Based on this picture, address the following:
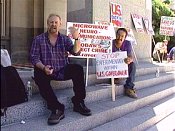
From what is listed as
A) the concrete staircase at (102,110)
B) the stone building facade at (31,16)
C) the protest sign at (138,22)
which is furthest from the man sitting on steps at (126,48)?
the protest sign at (138,22)

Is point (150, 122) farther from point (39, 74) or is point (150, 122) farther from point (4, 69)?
point (4, 69)

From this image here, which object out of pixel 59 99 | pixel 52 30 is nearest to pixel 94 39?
pixel 52 30

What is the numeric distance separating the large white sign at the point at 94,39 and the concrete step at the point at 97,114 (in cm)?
88

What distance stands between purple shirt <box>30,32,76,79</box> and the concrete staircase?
0.51 m


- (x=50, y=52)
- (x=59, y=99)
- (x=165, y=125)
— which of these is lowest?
(x=165, y=125)

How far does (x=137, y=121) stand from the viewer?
512 cm

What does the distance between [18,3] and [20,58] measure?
1401 millimetres

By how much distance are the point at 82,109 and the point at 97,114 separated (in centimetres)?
27

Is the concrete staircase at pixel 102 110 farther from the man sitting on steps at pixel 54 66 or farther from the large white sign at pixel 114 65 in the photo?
the large white sign at pixel 114 65

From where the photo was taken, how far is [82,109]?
4.58 metres

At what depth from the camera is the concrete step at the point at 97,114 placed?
12.9 ft

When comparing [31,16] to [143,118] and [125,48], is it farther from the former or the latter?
[143,118]

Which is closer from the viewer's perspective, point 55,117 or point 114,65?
point 55,117

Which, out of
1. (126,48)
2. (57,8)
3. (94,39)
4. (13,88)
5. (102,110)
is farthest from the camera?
(57,8)
